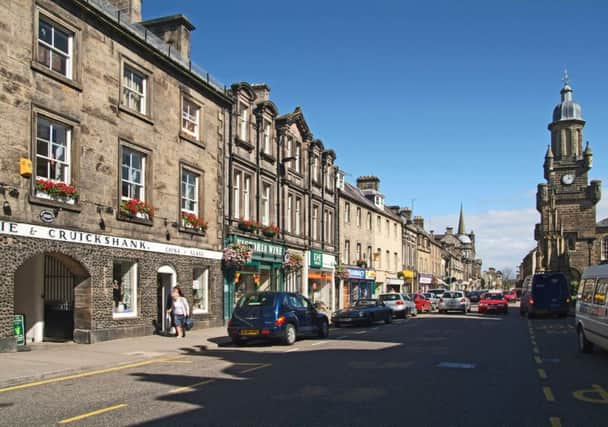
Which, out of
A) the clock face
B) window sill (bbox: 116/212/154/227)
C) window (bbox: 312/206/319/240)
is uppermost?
the clock face

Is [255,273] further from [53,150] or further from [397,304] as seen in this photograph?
[53,150]

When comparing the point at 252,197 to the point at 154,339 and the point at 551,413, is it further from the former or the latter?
the point at 551,413

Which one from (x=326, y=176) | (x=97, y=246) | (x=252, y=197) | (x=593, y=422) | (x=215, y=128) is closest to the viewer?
(x=593, y=422)

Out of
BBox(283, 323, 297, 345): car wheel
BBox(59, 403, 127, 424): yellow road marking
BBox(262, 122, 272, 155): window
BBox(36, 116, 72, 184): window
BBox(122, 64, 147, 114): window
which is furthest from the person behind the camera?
BBox(262, 122, 272, 155): window

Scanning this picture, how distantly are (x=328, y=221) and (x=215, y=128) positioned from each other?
55.4 ft

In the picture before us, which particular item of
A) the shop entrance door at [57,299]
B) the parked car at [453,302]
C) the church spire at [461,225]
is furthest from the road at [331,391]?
the church spire at [461,225]

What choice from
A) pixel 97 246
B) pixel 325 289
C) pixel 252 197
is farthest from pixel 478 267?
pixel 97 246

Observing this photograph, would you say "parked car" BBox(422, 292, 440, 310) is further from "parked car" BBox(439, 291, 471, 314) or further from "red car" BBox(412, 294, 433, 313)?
"parked car" BBox(439, 291, 471, 314)

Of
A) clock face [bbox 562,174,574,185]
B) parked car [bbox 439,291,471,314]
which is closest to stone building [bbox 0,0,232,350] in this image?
parked car [bbox 439,291,471,314]

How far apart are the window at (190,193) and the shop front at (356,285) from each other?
20.7 m

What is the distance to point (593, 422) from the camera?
780 cm

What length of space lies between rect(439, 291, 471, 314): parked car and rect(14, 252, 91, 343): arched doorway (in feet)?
96.2

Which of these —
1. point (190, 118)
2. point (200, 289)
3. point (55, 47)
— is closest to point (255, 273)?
point (200, 289)

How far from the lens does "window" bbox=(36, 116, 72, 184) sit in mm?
16438
